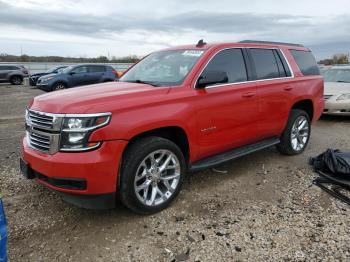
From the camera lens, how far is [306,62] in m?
5.91

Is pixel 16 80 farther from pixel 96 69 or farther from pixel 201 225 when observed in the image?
pixel 201 225

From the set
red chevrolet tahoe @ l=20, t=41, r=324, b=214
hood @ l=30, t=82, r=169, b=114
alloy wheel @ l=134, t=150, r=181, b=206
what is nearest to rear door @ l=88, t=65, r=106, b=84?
red chevrolet tahoe @ l=20, t=41, r=324, b=214

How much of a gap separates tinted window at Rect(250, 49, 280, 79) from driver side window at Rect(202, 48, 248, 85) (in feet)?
0.99

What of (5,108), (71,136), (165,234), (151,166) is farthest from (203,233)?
(5,108)

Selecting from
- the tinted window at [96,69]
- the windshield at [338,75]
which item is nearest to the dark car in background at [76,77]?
the tinted window at [96,69]

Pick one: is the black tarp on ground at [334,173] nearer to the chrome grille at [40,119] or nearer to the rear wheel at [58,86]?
the chrome grille at [40,119]

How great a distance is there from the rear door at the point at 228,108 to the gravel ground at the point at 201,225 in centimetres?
62

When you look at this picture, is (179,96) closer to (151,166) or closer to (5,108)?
(151,166)

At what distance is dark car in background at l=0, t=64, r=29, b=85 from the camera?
23953 mm

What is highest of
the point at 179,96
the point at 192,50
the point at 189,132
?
the point at 192,50

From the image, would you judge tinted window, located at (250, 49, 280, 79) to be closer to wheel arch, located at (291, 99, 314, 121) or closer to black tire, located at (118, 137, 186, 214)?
wheel arch, located at (291, 99, 314, 121)

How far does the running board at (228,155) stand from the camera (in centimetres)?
404

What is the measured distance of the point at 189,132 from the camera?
12.4 ft

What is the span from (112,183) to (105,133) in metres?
0.49
